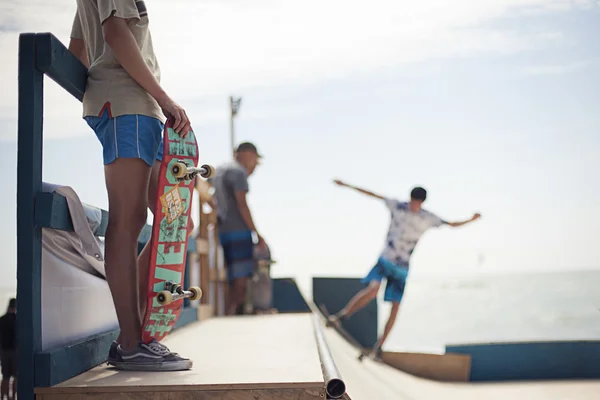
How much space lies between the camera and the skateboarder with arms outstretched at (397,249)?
6.22m

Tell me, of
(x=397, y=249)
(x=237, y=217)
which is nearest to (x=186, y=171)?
(x=237, y=217)

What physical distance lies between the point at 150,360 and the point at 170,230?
444mm

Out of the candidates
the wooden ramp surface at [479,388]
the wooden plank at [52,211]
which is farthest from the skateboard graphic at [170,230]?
the wooden ramp surface at [479,388]

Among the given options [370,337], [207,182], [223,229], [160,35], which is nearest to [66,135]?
[160,35]

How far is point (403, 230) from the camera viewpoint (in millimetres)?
6262

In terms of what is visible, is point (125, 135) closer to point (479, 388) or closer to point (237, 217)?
point (237, 217)

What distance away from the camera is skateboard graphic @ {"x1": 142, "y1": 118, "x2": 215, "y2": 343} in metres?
2.17

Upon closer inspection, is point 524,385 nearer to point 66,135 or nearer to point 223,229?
point 223,229

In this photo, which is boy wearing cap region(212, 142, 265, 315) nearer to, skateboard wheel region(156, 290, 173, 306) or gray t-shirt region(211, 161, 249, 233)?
gray t-shirt region(211, 161, 249, 233)

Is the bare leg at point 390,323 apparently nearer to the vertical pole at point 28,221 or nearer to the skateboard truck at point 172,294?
the skateboard truck at point 172,294

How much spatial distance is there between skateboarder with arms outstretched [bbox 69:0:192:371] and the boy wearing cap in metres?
3.10

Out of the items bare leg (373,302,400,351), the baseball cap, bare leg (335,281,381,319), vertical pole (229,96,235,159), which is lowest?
bare leg (373,302,400,351)

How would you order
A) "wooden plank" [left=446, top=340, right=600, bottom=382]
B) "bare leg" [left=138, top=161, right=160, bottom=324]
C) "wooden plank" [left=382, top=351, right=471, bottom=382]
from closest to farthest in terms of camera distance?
"bare leg" [left=138, top=161, right=160, bottom=324] < "wooden plank" [left=446, top=340, right=600, bottom=382] < "wooden plank" [left=382, top=351, right=471, bottom=382]

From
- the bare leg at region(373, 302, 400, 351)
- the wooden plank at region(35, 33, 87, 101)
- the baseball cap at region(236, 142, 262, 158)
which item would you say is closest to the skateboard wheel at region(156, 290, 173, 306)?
the wooden plank at region(35, 33, 87, 101)
